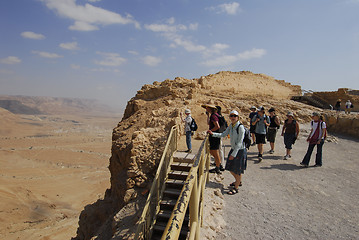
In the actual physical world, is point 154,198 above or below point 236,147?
below

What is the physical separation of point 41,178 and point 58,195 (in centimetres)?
542

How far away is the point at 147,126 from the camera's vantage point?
859 cm

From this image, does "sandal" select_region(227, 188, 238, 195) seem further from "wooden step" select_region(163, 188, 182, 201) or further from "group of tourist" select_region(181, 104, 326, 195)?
"wooden step" select_region(163, 188, 182, 201)

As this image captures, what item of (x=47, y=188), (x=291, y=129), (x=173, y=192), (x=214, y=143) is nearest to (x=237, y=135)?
(x=214, y=143)

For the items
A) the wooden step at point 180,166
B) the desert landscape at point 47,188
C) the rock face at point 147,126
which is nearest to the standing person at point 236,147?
the wooden step at point 180,166

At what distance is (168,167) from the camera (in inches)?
219

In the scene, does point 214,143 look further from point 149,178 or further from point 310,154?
point 310,154

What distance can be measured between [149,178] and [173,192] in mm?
1601

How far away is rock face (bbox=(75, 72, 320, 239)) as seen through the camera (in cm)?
655

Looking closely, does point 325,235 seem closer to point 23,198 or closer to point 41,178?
point 23,198

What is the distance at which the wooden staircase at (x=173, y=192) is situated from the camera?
4535 millimetres

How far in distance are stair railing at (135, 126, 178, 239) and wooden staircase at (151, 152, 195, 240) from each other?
0.14m

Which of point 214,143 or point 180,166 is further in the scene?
point 180,166

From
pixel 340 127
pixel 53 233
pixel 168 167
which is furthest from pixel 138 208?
pixel 340 127
